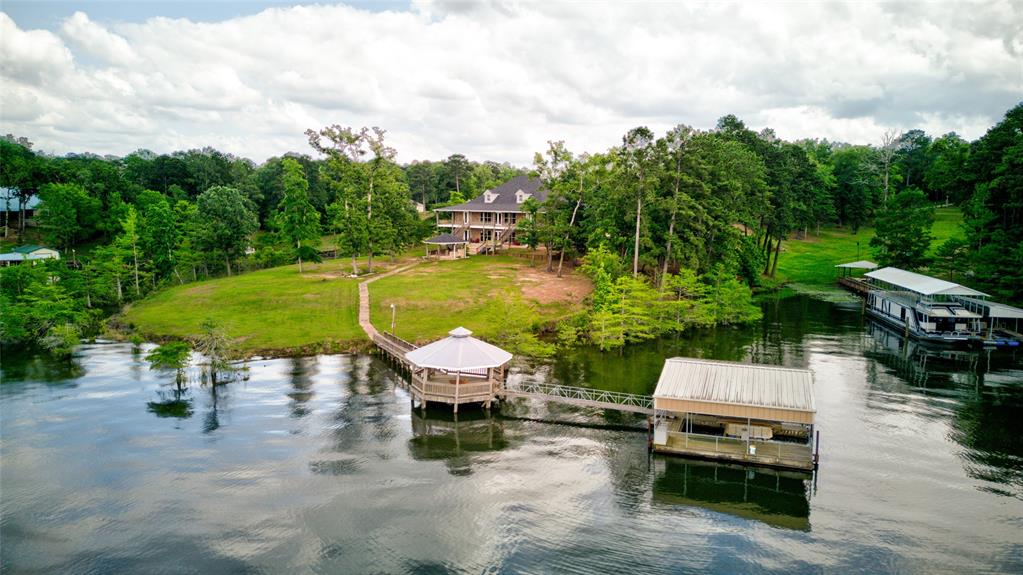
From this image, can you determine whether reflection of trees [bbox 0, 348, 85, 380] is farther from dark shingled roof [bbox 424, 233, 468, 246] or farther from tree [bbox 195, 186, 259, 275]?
dark shingled roof [bbox 424, 233, 468, 246]

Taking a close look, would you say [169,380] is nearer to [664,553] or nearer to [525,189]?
[664,553]

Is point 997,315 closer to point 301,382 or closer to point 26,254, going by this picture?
point 301,382

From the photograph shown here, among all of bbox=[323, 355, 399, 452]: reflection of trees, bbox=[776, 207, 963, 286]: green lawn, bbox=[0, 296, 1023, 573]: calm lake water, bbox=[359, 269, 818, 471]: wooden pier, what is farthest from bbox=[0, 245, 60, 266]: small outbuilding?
bbox=[776, 207, 963, 286]: green lawn

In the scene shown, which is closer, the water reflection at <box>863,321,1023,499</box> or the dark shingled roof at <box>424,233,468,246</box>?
the water reflection at <box>863,321,1023,499</box>

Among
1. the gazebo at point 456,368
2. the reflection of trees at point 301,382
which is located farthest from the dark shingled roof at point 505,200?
the gazebo at point 456,368

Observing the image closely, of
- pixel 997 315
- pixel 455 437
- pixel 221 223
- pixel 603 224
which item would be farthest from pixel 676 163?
pixel 221 223
